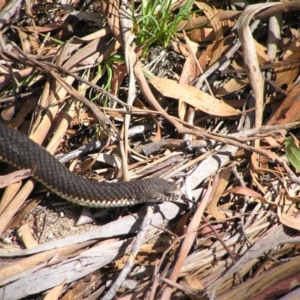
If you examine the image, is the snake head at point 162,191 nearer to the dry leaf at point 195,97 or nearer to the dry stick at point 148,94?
the dry stick at point 148,94

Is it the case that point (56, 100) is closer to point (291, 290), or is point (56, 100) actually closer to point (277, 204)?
point (277, 204)

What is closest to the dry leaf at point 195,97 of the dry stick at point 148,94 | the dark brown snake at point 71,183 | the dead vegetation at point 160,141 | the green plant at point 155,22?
the dead vegetation at point 160,141

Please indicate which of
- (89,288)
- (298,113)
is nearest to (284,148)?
(298,113)

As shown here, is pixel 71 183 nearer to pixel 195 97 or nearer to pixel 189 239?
pixel 189 239

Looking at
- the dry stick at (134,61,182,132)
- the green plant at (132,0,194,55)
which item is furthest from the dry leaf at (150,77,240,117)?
the green plant at (132,0,194,55)

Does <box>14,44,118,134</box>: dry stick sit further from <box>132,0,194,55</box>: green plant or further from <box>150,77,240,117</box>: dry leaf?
<box>132,0,194,55</box>: green plant

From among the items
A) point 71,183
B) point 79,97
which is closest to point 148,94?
point 79,97

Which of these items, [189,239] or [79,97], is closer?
[189,239]
